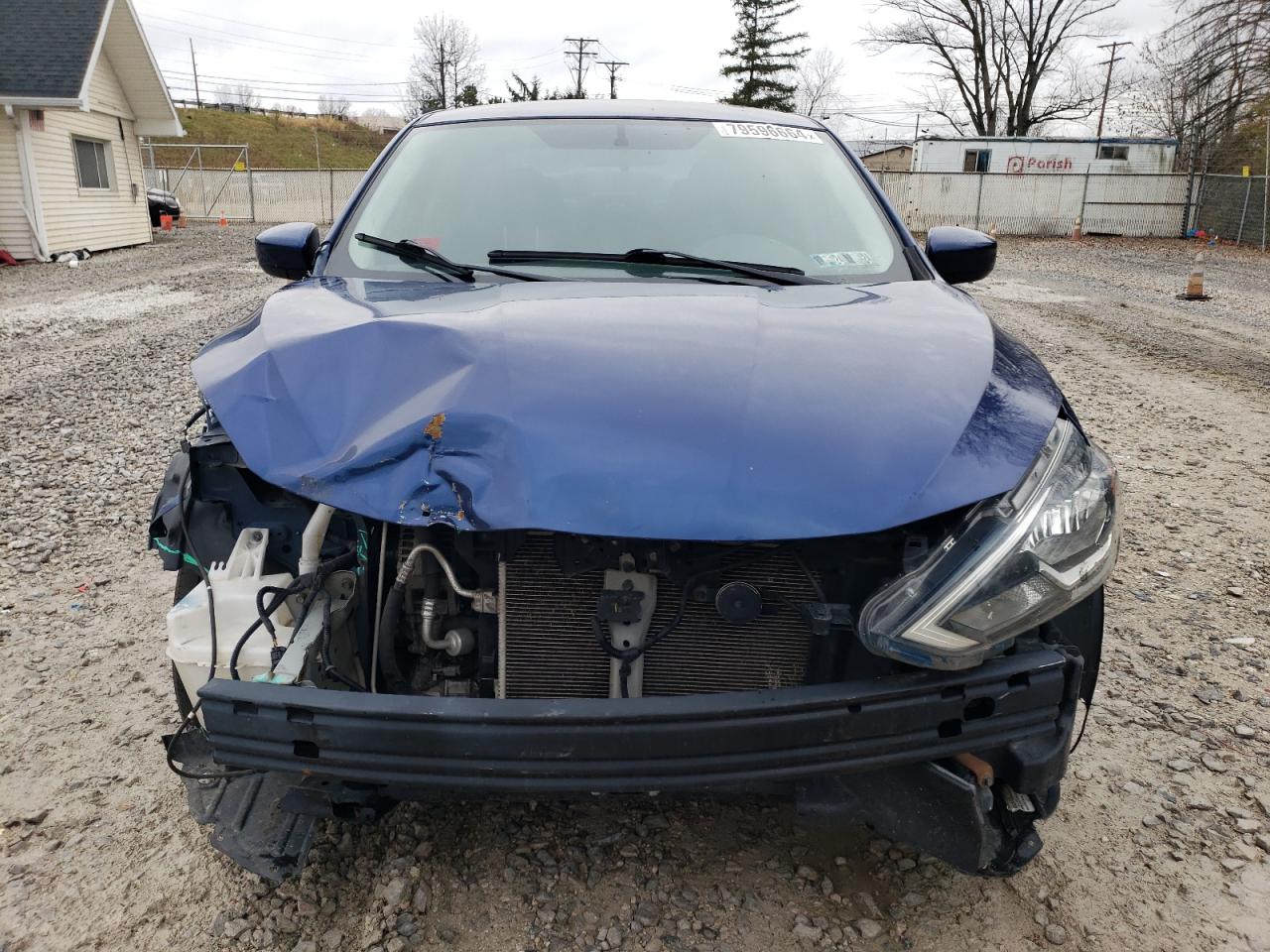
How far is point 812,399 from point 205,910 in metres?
1.65

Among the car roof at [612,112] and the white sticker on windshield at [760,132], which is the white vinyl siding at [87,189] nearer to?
the car roof at [612,112]

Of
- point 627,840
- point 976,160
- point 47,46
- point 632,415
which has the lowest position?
point 627,840

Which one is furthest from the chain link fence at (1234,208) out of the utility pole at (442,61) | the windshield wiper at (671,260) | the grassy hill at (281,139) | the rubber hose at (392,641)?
the utility pole at (442,61)

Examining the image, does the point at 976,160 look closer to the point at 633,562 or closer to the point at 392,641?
the point at 633,562

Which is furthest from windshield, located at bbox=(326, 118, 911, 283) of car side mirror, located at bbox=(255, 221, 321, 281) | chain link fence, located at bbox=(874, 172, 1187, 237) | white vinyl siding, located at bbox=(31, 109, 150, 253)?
chain link fence, located at bbox=(874, 172, 1187, 237)

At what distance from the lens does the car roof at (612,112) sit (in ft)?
10.5

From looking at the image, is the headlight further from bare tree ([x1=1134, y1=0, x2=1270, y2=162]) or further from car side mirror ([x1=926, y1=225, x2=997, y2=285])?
bare tree ([x1=1134, y1=0, x2=1270, y2=162])

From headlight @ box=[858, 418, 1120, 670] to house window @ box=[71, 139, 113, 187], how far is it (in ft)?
69.4

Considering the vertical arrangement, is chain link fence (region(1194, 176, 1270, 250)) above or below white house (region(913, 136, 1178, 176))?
below

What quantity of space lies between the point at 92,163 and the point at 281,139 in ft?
145

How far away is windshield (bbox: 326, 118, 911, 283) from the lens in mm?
2693

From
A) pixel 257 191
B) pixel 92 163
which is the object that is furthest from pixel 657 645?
pixel 257 191

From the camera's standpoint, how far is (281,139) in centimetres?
5897

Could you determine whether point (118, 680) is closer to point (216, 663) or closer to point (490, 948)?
point (216, 663)
